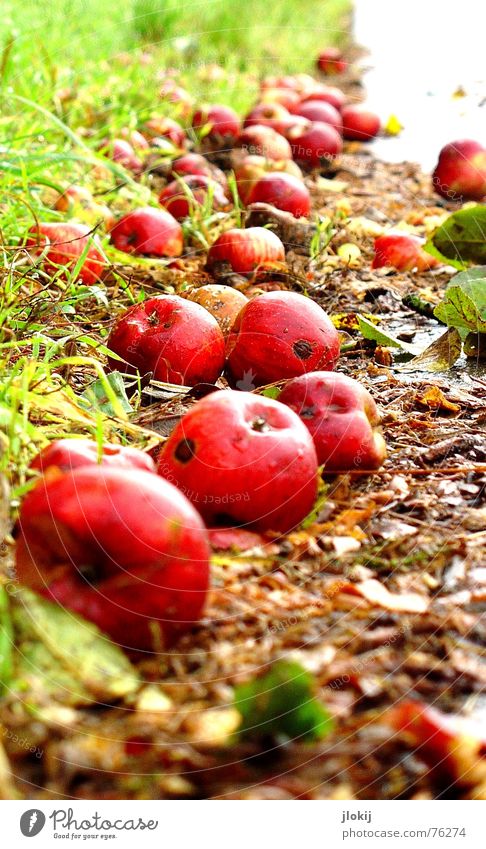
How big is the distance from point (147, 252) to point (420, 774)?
2.95m

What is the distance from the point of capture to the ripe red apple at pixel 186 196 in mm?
4703

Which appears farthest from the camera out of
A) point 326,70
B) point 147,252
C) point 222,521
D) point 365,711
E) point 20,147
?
point 326,70

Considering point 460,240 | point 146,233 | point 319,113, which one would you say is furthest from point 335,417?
point 319,113

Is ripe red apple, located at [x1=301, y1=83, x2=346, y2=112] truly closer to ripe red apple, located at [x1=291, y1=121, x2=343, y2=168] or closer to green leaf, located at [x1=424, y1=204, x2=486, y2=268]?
ripe red apple, located at [x1=291, y1=121, x2=343, y2=168]

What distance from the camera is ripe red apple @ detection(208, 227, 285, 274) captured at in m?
3.74

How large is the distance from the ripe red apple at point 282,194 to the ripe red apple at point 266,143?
95 cm

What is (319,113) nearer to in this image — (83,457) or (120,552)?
(83,457)

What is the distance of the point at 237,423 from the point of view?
77.6 inches

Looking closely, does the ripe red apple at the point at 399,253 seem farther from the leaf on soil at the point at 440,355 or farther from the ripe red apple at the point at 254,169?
the leaf on soil at the point at 440,355

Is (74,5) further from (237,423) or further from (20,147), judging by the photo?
(237,423)

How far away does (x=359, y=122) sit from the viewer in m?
7.28

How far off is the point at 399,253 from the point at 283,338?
1839 millimetres

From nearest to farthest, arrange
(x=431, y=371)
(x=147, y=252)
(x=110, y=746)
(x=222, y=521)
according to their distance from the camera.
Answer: (x=110, y=746) → (x=222, y=521) → (x=431, y=371) → (x=147, y=252)

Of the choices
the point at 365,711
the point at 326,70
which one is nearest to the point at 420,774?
the point at 365,711
